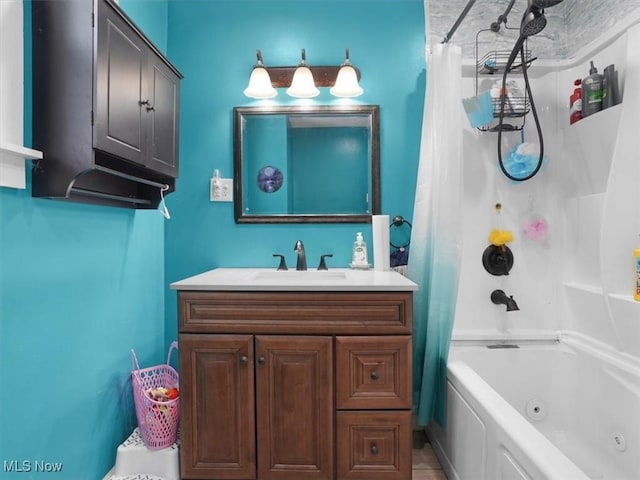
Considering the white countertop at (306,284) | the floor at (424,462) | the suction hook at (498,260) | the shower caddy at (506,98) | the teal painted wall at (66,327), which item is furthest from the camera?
the suction hook at (498,260)

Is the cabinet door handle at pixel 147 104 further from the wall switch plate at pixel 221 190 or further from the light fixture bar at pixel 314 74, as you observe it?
the light fixture bar at pixel 314 74

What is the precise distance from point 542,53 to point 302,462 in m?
2.37

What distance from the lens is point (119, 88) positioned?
1.23 metres

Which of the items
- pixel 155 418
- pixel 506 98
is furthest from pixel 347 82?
pixel 155 418

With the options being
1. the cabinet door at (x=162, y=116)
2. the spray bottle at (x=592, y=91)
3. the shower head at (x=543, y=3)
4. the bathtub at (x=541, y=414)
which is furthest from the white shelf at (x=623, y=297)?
the cabinet door at (x=162, y=116)

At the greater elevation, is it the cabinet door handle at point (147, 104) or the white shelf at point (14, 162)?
the cabinet door handle at point (147, 104)

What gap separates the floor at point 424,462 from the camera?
5.46 feet

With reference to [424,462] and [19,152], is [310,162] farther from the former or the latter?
[424,462]

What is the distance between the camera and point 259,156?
81.1 inches

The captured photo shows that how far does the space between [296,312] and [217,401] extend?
19.1 inches

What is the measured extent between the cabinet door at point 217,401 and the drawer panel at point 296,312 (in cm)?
6

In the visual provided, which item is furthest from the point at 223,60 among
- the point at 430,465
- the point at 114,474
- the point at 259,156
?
the point at 430,465

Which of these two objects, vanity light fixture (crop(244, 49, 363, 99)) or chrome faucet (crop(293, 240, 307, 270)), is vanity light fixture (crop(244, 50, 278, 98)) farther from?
chrome faucet (crop(293, 240, 307, 270))

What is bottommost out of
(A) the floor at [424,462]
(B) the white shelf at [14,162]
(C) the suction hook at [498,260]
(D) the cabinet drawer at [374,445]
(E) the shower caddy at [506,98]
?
(A) the floor at [424,462]
